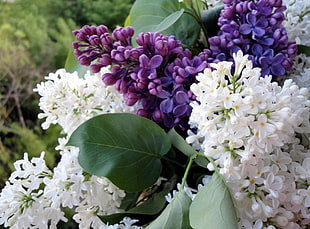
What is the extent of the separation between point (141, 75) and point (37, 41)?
882 millimetres

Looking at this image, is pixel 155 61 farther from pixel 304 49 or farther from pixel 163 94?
pixel 304 49

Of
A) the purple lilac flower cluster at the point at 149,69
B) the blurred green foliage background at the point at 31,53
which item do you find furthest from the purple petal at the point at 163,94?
the blurred green foliage background at the point at 31,53

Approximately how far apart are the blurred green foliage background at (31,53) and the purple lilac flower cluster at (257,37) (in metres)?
0.62

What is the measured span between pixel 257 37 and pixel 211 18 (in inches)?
3.6

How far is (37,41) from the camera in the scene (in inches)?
48.4

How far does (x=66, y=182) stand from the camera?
44cm

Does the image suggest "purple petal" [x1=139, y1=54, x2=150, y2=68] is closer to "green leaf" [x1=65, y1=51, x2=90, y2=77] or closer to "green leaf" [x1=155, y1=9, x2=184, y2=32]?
"green leaf" [x1=155, y1=9, x2=184, y2=32]

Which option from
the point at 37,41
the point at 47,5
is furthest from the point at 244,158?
the point at 47,5

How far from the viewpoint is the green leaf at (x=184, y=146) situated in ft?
1.41

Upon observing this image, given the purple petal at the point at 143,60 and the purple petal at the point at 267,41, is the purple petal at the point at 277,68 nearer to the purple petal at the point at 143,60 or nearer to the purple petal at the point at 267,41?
the purple petal at the point at 267,41

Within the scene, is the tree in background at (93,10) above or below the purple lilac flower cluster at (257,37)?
below

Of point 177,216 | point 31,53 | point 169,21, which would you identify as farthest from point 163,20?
point 31,53

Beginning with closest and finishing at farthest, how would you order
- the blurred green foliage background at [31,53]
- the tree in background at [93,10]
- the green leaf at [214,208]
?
1. the green leaf at [214,208]
2. the blurred green foliage background at [31,53]
3. the tree in background at [93,10]

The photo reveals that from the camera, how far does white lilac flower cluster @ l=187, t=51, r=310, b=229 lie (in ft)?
1.14
